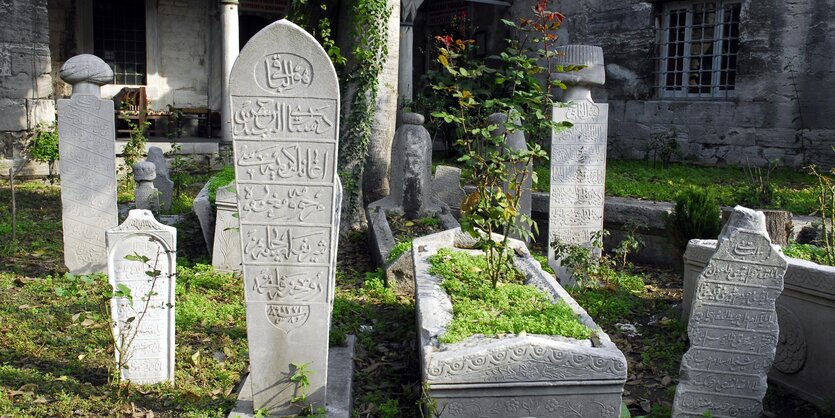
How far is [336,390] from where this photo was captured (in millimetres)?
3898

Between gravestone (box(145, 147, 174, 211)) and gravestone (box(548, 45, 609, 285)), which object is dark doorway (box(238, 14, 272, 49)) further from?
gravestone (box(548, 45, 609, 285))

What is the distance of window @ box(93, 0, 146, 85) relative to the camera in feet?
47.0

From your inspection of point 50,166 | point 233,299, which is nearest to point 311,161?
point 233,299

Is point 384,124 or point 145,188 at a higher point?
point 384,124

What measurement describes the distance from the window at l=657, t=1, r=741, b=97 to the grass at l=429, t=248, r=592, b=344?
8.33 m

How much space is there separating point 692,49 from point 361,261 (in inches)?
292

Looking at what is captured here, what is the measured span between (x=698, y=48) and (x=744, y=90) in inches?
42.8

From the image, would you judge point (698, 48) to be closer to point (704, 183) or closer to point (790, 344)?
point (704, 183)

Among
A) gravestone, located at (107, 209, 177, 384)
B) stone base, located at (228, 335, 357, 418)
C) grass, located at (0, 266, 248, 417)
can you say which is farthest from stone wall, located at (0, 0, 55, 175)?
stone base, located at (228, 335, 357, 418)

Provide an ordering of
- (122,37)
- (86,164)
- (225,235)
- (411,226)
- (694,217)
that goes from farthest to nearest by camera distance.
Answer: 1. (122,37)
2. (411,226)
3. (694,217)
4. (225,235)
5. (86,164)

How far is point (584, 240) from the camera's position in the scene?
21.7 feet

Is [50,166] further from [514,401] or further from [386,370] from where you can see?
[514,401]

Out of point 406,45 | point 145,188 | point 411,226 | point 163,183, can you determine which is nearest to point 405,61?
point 406,45

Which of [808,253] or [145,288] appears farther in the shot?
[808,253]
